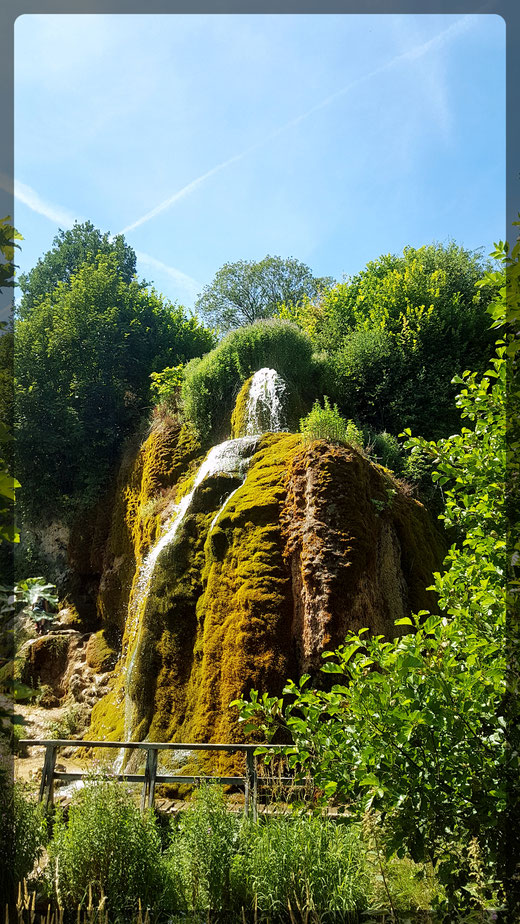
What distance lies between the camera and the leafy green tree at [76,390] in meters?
15.6

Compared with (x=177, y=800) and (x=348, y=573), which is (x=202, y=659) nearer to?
(x=177, y=800)

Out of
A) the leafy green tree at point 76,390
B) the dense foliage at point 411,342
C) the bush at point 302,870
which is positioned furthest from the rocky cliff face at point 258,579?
the leafy green tree at point 76,390

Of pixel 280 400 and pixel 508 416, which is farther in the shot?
pixel 280 400

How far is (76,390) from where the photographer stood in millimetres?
15859

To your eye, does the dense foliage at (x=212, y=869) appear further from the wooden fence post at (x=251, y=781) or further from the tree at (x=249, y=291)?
the tree at (x=249, y=291)

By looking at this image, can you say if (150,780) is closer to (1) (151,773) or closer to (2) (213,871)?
(1) (151,773)

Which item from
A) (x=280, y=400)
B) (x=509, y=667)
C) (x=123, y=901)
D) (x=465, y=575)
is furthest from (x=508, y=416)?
(x=280, y=400)

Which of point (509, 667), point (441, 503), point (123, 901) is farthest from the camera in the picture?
point (441, 503)

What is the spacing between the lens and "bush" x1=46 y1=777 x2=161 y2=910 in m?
4.07

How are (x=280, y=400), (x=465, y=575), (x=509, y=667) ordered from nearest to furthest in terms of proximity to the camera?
1. (x=509, y=667)
2. (x=465, y=575)
3. (x=280, y=400)

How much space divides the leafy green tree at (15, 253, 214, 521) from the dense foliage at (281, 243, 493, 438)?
5.10 metres

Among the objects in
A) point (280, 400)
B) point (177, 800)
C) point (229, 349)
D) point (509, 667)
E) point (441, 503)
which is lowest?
point (177, 800)

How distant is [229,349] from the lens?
13664 mm

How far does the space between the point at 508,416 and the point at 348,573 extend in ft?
15.7
